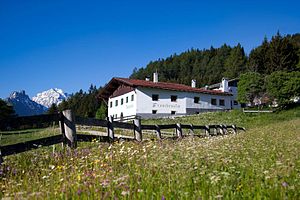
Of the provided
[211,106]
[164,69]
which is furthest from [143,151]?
[164,69]

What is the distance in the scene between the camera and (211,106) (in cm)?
5784

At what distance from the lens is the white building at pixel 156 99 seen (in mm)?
49938

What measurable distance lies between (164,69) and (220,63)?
31.5 m

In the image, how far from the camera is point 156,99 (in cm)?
5138

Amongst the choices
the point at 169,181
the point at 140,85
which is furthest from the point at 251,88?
the point at 169,181

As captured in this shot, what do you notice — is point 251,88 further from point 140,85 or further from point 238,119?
point 140,85

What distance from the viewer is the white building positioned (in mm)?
49938

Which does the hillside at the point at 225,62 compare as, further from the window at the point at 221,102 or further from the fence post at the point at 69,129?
the fence post at the point at 69,129

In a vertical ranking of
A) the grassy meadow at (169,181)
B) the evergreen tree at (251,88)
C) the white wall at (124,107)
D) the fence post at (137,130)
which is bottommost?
the grassy meadow at (169,181)

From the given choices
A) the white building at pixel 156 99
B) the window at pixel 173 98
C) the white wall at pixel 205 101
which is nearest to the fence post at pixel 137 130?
the white building at pixel 156 99

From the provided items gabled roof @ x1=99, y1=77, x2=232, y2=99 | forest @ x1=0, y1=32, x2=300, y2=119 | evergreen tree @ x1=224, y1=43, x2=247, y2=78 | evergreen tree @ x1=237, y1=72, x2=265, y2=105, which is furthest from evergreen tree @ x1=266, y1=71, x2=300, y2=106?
evergreen tree @ x1=224, y1=43, x2=247, y2=78

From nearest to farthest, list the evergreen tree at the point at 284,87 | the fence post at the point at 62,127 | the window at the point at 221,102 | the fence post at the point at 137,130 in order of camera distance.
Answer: the fence post at the point at 62,127
the fence post at the point at 137,130
the evergreen tree at the point at 284,87
the window at the point at 221,102

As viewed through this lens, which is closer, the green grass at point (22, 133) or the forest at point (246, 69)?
the green grass at point (22, 133)

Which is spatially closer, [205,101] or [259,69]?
[205,101]
